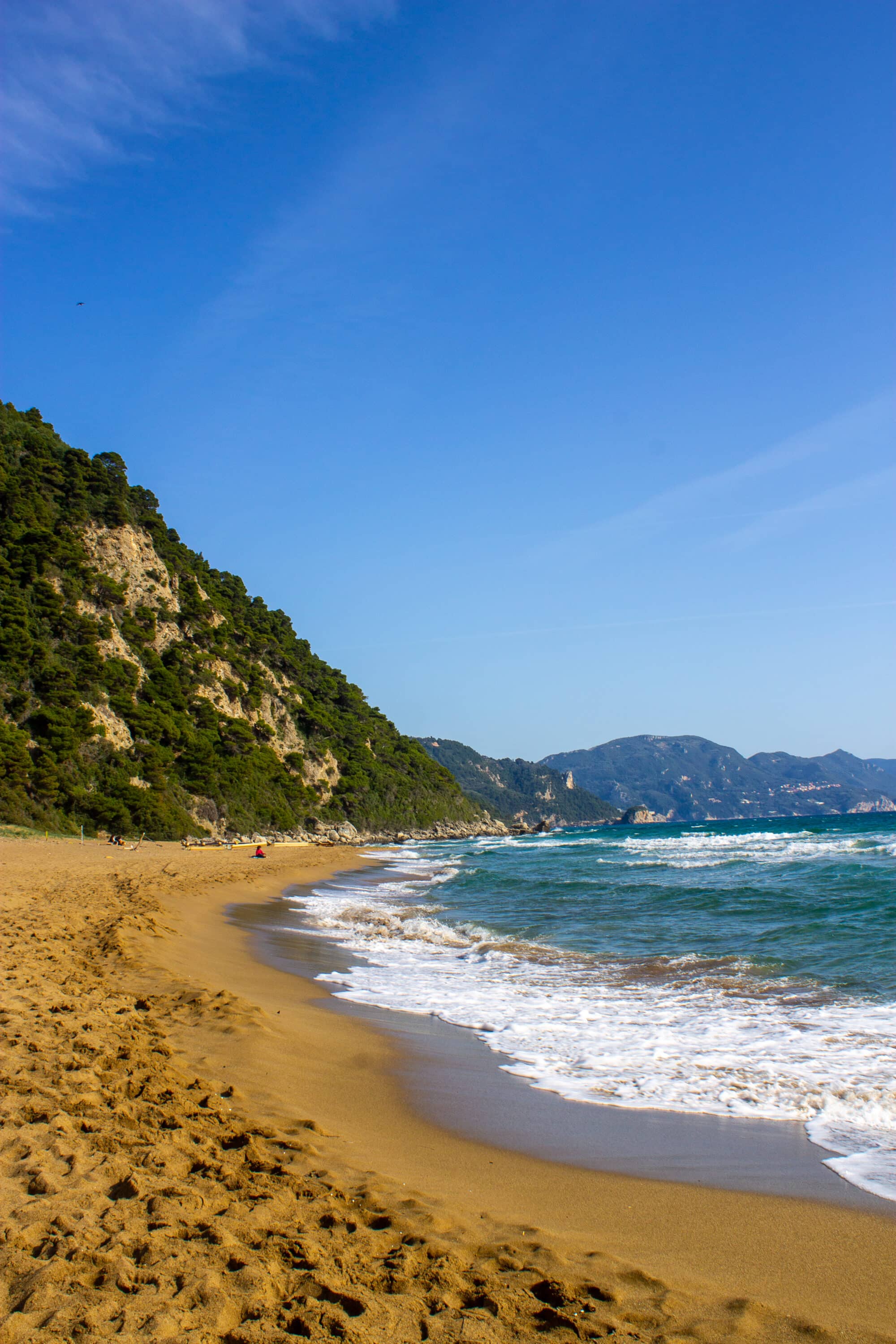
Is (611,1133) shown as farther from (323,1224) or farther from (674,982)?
(674,982)

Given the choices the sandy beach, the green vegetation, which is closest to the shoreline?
the sandy beach

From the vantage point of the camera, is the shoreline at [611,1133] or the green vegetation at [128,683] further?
the green vegetation at [128,683]

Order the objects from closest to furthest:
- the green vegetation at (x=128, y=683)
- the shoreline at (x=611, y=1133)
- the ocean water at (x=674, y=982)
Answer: the shoreline at (x=611, y=1133) < the ocean water at (x=674, y=982) < the green vegetation at (x=128, y=683)

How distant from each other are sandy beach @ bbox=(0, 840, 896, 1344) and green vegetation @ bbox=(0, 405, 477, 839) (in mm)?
36478

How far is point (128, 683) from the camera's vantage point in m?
49.6

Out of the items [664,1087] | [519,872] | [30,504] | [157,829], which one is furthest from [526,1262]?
[30,504]

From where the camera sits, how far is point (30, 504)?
1943 inches

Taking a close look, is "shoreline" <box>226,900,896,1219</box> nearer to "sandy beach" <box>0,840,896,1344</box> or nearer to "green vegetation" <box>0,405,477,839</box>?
"sandy beach" <box>0,840,896,1344</box>

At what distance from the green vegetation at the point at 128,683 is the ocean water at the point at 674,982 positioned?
2300cm

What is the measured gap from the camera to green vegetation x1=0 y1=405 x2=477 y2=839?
41344mm

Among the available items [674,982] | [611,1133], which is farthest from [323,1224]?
[674,982]

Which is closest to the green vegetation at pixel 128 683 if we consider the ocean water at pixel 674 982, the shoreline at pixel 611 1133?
the ocean water at pixel 674 982

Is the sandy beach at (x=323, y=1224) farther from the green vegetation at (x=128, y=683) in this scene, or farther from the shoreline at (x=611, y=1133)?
the green vegetation at (x=128, y=683)

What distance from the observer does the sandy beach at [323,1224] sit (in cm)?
267
